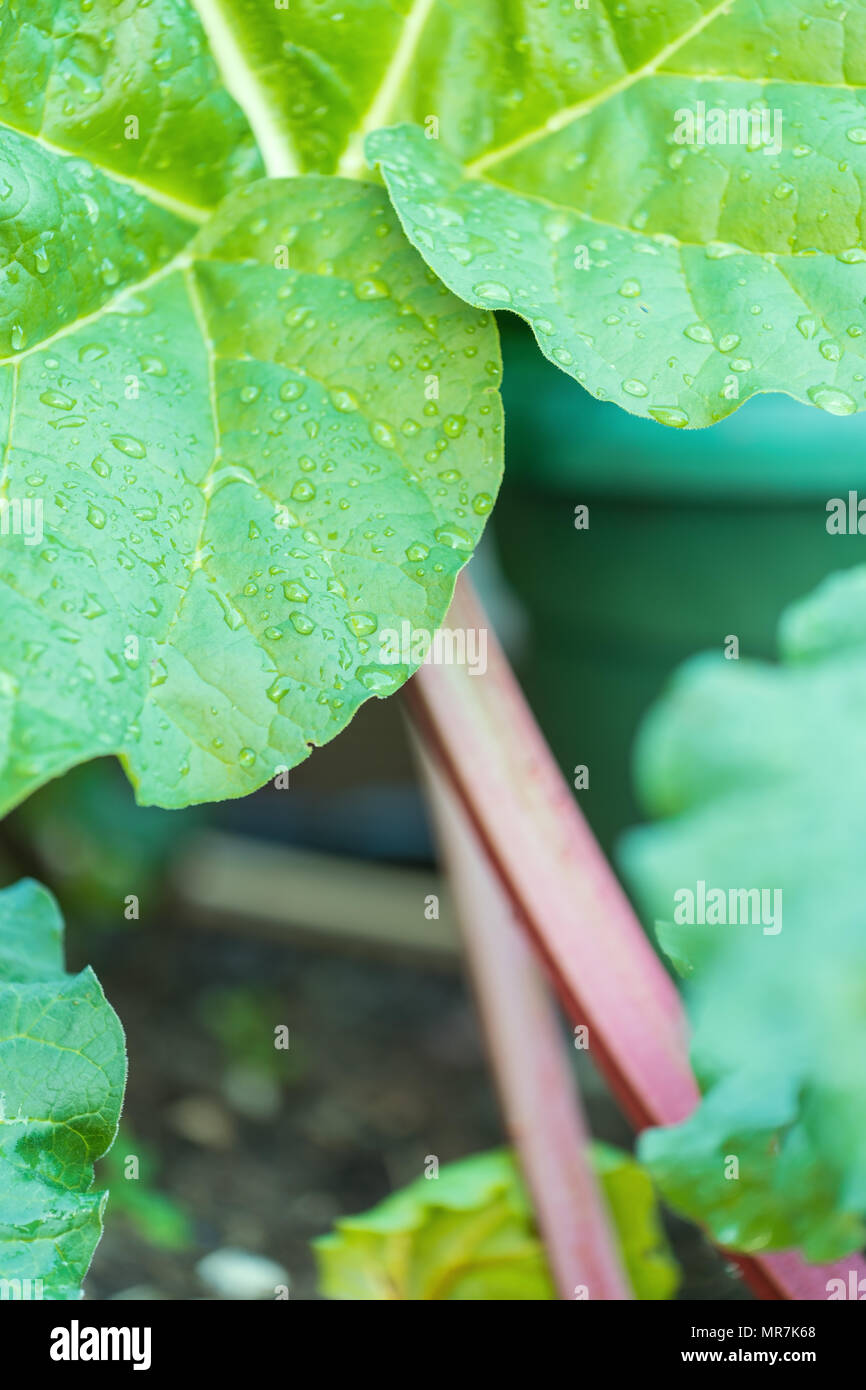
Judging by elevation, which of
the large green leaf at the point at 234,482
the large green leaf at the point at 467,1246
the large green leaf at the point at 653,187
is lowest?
the large green leaf at the point at 467,1246

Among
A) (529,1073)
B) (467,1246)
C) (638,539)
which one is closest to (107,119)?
(529,1073)

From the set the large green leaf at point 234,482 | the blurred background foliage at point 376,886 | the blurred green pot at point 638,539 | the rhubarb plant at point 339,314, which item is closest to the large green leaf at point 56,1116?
the rhubarb plant at point 339,314

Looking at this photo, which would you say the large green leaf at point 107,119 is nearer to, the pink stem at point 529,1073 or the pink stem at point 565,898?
the pink stem at point 565,898

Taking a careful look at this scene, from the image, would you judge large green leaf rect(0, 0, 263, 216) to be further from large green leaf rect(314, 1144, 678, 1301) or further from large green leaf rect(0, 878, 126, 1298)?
large green leaf rect(314, 1144, 678, 1301)

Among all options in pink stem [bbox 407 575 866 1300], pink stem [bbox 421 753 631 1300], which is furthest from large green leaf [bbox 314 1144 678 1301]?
pink stem [bbox 407 575 866 1300]

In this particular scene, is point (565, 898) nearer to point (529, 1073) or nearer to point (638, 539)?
point (529, 1073)

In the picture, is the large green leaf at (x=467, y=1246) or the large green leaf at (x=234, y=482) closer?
the large green leaf at (x=234, y=482)
